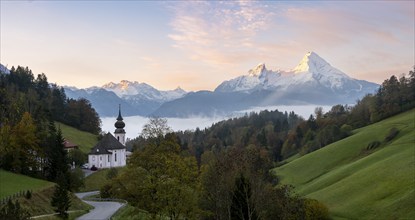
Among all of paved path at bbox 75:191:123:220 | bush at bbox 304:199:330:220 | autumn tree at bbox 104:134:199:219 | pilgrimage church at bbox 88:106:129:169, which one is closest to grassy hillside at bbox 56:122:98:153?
pilgrimage church at bbox 88:106:129:169

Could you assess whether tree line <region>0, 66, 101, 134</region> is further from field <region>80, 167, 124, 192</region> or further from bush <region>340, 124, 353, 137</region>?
bush <region>340, 124, 353, 137</region>

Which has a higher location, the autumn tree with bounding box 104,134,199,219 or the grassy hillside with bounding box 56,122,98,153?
the grassy hillside with bounding box 56,122,98,153

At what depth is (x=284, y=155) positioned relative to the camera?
557 ft

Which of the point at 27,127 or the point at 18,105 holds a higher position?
the point at 18,105

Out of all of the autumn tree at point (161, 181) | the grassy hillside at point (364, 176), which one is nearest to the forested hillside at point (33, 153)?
the autumn tree at point (161, 181)

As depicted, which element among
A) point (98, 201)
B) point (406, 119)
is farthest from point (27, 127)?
point (406, 119)

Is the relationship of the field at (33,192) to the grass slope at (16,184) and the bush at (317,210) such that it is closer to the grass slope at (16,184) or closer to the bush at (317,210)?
the grass slope at (16,184)

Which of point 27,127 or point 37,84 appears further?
point 37,84

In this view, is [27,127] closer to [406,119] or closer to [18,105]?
[18,105]

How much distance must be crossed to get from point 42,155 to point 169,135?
1645 inches

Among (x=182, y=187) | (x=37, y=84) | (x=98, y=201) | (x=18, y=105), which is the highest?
(x=37, y=84)

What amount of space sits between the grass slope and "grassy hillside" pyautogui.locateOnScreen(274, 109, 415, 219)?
45826 millimetres

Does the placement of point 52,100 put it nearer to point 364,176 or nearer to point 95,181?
point 95,181

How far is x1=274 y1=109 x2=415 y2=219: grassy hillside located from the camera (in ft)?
222
